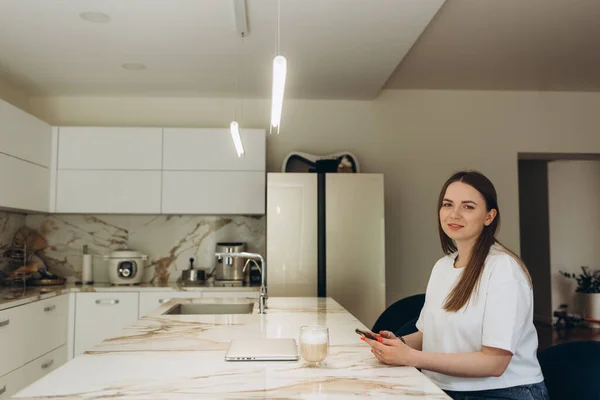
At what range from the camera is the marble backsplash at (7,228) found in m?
4.27

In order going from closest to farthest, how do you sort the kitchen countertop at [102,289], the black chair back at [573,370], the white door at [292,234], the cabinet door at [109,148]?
the black chair back at [573,370], the kitchen countertop at [102,289], the white door at [292,234], the cabinet door at [109,148]

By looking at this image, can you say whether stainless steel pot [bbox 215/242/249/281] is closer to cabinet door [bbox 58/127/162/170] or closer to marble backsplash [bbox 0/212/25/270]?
cabinet door [bbox 58/127/162/170]

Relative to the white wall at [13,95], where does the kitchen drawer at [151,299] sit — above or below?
below

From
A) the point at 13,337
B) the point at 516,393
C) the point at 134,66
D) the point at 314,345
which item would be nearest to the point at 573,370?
the point at 516,393

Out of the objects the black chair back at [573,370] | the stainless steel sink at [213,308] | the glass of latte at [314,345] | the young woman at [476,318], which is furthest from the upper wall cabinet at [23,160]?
the black chair back at [573,370]

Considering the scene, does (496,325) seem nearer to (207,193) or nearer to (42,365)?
(207,193)

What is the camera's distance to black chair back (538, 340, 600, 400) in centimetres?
138

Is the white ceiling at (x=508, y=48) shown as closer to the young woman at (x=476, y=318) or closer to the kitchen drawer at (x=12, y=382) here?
the young woman at (x=476, y=318)

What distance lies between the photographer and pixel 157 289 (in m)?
4.16

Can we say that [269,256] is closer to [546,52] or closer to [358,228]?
[358,228]

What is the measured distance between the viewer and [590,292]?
6.59m

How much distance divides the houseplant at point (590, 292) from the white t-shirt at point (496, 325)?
5.72m

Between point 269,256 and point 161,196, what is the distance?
105cm

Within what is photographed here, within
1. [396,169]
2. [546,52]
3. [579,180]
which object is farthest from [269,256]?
[579,180]
